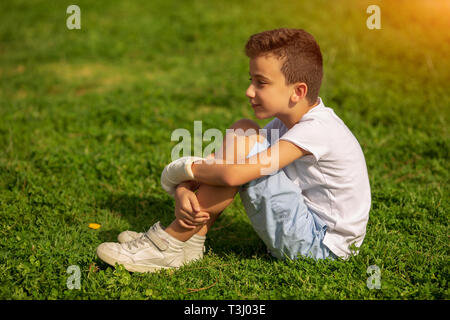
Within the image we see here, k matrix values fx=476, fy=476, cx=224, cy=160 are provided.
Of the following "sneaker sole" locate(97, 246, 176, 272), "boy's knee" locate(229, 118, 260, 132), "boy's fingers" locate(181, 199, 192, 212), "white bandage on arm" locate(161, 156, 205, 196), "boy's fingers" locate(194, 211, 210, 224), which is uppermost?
"boy's knee" locate(229, 118, 260, 132)

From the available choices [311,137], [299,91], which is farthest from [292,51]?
[311,137]

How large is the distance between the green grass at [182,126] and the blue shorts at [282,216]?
123 mm

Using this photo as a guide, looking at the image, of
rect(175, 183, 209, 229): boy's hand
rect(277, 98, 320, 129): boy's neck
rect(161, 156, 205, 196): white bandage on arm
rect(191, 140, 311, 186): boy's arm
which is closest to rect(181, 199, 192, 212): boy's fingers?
rect(175, 183, 209, 229): boy's hand

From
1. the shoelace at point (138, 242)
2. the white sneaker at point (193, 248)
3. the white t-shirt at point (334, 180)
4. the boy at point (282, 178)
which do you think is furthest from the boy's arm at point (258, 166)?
the shoelace at point (138, 242)

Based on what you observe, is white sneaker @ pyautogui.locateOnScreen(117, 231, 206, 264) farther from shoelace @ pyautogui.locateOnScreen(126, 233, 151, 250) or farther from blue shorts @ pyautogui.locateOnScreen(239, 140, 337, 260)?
blue shorts @ pyautogui.locateOnScreen(239, 140, 337, 260)

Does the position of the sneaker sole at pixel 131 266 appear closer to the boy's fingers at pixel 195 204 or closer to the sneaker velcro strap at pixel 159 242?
the sneaker velcro strap at pixel 159 242

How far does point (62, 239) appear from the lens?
344cm

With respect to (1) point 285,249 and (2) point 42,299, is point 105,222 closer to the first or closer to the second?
(2) point 42,299

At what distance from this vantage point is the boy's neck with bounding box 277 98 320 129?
298 centimetres

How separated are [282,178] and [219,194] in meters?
0.39

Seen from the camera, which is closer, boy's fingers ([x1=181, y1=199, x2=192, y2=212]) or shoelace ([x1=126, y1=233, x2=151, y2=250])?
boy's fingers ([x1=181, y1=199, x2=192, y2=212])

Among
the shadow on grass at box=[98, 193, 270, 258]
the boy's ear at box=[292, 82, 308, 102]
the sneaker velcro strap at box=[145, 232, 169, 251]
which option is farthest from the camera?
the shadow on grass at box=[98, 193, 270, 258]

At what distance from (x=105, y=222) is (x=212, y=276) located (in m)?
1.16

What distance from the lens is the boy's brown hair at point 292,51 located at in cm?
284
